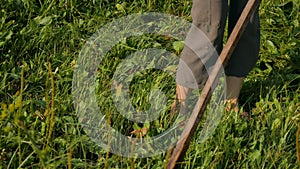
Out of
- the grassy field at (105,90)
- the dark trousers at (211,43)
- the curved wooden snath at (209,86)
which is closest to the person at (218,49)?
the dark trousers at (211,43)

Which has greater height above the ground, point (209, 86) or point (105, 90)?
point (209, 86)

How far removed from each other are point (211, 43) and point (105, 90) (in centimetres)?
52

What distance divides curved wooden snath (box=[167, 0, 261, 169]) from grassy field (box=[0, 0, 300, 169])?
0.06m

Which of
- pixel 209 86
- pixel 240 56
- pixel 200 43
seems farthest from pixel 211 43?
pixel 209 86

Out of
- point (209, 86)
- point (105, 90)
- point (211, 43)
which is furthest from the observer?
point (105, 90)

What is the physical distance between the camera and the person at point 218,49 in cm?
245

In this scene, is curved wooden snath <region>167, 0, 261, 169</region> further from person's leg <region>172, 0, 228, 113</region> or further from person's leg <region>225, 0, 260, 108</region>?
person's leg <region>225, 0, 260, 108</region>

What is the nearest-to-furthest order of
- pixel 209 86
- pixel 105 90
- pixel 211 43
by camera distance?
pixel 209 86 → pixel 211 43 → pixel 105 90

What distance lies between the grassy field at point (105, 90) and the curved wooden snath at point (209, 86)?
6 cm

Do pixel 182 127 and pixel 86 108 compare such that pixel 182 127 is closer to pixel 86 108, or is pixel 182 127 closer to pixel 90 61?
pixel 86 108

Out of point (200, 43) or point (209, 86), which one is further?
point (200, 43)

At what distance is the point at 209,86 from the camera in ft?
6.95

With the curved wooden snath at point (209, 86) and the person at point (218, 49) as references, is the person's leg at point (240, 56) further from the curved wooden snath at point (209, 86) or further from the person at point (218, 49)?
the curved wooden snath at point (209, 86)

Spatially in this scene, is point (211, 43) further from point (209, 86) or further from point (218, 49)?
point (209, 86)
